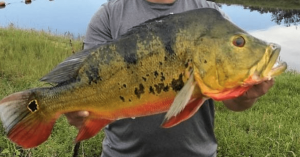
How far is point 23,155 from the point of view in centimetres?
480

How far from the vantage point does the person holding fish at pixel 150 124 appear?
264cm

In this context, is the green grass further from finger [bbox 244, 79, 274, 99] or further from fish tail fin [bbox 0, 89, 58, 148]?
fish tail fin [bbox 0, 89, 58, 148]

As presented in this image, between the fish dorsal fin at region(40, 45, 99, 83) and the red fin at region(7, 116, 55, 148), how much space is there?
0.23 m

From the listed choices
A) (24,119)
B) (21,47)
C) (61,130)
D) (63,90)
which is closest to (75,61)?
(63,90)

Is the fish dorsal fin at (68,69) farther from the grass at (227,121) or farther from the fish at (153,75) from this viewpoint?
the grass at (227,121)

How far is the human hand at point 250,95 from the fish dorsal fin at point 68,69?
85cm

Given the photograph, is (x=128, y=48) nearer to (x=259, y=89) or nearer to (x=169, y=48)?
(x=169, y=48)

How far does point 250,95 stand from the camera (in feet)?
6.97

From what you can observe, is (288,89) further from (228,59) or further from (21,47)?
(228,59)

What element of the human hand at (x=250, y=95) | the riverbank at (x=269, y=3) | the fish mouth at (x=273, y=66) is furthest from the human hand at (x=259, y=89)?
the riverbank at (x=269, y=3)

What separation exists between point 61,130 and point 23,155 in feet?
2.79

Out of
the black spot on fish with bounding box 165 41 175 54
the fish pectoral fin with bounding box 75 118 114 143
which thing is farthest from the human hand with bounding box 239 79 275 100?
the fish pectoral fin with bounding box 75 118 114 143

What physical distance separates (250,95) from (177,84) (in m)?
0.48

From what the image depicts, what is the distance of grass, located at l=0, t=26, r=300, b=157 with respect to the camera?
514 cm
